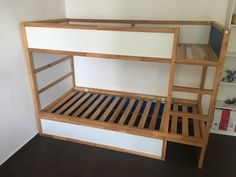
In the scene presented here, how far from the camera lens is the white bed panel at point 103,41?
4.83 feet

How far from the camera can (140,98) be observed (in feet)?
8.13

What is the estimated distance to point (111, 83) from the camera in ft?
8.49

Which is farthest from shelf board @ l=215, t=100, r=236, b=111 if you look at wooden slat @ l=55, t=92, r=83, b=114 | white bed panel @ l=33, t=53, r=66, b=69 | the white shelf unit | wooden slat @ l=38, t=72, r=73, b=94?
white bed panel @ l=33, t=53, r=66, b=69

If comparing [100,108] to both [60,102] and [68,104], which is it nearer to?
[68,104]

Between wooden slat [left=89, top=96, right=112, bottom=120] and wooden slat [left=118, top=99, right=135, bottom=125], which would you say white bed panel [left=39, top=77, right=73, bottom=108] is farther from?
wooden slat [left=118, top=99, right=135, bottom=125]

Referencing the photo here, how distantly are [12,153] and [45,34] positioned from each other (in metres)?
1.07

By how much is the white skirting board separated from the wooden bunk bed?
37mm

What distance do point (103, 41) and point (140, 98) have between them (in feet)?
3.52

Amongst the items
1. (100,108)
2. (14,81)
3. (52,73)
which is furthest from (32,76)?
(100,108)

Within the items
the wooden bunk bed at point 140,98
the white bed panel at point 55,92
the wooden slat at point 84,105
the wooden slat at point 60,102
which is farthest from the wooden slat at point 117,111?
the white bed panel at point 55,92

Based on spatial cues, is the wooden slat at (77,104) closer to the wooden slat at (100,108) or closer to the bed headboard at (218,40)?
the wooden slat at (100,108)

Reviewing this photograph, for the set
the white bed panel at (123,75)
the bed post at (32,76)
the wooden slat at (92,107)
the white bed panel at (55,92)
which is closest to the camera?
the bed post at (32,76)

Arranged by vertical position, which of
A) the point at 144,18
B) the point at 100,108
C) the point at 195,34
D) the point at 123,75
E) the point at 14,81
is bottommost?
the point at 100,108

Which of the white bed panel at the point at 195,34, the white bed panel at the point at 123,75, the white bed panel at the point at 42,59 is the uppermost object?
the white bed panel at the point at 195,34
